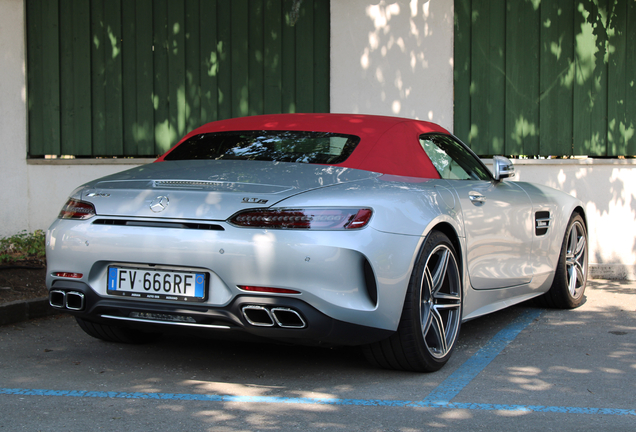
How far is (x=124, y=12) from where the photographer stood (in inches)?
343

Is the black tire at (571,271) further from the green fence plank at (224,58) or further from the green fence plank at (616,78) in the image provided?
the green fence plank at (224,58)

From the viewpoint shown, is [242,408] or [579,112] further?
[579,112]

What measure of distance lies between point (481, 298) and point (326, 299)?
1640mm

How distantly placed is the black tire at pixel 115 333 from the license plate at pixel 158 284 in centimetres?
97

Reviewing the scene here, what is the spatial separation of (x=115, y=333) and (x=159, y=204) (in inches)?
54.5

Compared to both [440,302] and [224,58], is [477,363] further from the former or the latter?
[224,58]

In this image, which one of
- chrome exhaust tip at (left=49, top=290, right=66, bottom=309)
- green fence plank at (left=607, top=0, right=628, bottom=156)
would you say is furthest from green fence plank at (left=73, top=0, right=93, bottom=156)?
green fence plank at (left=607, top=0, right=628, bottom=156)

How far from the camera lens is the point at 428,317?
4.02 meters

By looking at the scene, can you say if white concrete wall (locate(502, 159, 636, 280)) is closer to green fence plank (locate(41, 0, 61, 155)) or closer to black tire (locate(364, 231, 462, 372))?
black tire (locate(364, 231, 462, 372))

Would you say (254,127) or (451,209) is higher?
(254,127)

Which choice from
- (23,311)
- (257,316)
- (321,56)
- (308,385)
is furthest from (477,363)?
(321,56)

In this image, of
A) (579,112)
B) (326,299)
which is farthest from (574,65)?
(326,299)

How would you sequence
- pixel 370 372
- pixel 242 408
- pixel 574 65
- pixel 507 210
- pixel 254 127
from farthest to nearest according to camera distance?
pixel 574 65
pixel 507 210
pixel 254 127
pixel 370 372
pixel 242 408

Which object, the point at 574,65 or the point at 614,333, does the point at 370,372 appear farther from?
the point at 574,65
